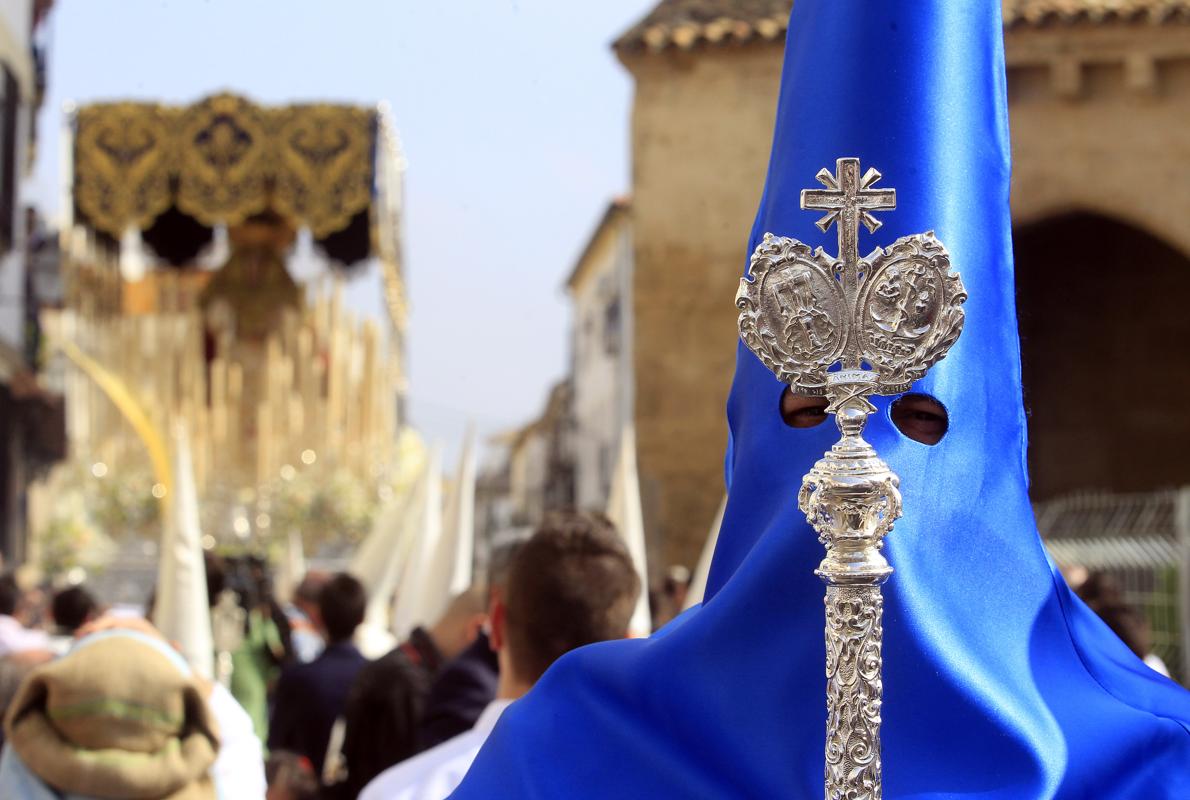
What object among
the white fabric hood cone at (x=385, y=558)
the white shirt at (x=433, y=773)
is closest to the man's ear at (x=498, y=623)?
the white shirt at (x=433, y=773)

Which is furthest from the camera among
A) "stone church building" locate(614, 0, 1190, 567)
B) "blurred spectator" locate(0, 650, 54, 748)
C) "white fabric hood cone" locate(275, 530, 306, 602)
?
"stone church building" locate(614, 0, 1190, 567)

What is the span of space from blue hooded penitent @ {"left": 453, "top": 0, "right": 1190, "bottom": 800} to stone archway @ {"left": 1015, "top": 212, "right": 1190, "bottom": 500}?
15012mm

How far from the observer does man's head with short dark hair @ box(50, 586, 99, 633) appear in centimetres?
641

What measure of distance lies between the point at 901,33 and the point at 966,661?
766 mm

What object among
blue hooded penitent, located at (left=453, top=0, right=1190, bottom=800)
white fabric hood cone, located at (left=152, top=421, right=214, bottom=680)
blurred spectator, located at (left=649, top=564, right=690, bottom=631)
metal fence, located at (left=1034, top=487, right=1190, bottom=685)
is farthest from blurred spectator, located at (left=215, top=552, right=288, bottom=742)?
metal fence, located at (left=1034, top=487, right=1190, bottom=685)

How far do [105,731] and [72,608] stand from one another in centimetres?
353

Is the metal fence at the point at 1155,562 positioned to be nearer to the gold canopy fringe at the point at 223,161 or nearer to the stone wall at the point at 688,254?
the stone wall at the point at 688,254

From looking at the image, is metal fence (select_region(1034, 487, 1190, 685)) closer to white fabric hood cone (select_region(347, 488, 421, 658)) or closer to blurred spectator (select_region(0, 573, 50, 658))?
white fabric hood cone (select_region(347, 488, 421, 658))

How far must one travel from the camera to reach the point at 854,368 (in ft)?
5.13

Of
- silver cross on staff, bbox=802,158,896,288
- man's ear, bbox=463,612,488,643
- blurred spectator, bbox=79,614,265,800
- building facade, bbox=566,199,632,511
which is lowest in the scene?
building facade, bbox=566,199,632,511

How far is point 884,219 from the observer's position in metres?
2.02

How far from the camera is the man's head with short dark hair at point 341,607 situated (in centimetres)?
594

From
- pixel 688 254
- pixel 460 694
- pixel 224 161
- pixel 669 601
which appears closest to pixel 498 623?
pixel 460 694

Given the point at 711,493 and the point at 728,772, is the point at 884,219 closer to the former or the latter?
the point at 728,772
